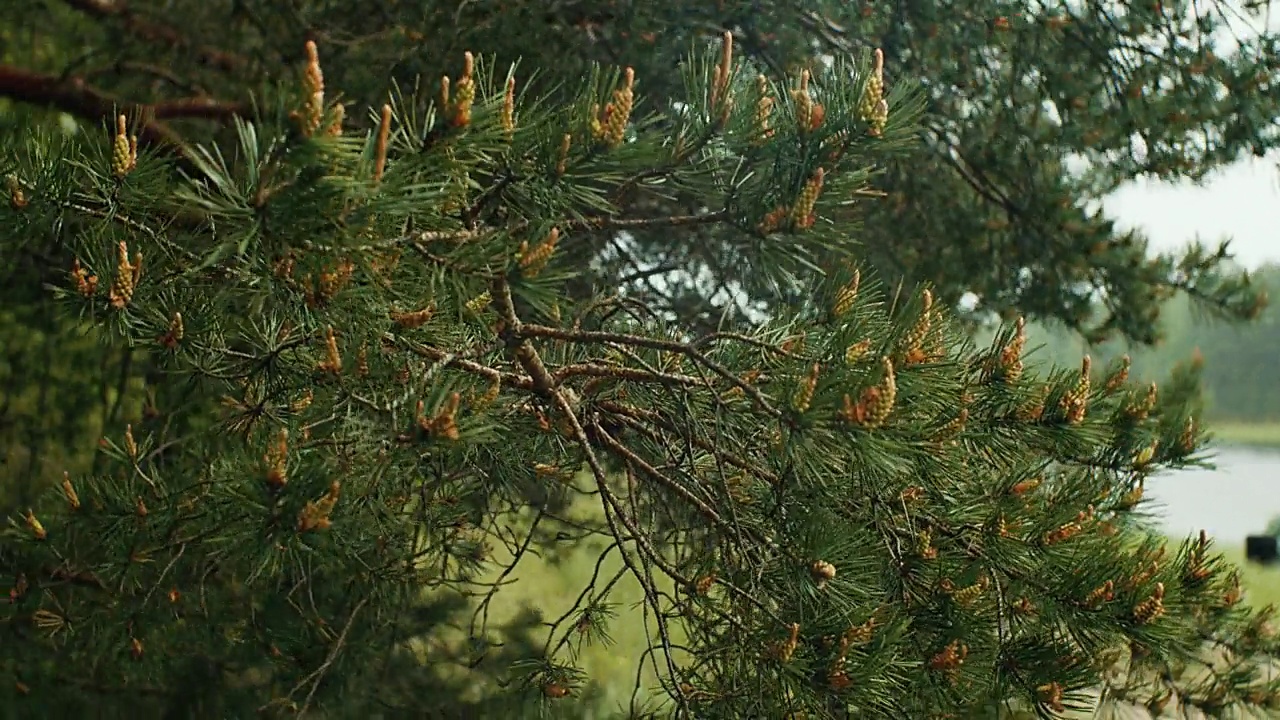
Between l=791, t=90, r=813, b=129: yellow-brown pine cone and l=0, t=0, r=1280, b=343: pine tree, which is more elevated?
l=0, t=0, r=1280, b=343: pine tree

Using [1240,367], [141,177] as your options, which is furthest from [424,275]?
[1240,367]

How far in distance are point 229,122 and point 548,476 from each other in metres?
1.30

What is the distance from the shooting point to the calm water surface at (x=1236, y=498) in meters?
6.85

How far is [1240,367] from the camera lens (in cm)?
827

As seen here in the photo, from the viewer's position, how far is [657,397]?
1.31 metres

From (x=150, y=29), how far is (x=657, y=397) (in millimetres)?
1945

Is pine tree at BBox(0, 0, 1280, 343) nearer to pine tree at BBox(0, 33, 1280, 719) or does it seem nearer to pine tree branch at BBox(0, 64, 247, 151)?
pine tree branch at BBox(0, 64, 247, 151)

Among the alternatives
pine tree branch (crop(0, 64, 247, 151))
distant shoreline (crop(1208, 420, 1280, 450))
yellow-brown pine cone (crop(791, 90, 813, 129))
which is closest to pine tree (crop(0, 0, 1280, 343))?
pine tree branch (crop(0, 64, 247, 151))

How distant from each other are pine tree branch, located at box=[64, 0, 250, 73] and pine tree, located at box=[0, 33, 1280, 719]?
1.50 metres

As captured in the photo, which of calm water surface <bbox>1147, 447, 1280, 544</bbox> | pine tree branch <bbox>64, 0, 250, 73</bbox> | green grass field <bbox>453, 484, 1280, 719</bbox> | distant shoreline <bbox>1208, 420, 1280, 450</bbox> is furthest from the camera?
distant shoreline <bbox>1208, 420, 1280, 450</bbox>

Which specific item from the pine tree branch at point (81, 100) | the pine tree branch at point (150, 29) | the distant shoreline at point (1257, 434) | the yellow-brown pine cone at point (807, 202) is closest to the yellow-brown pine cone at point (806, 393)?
the yellow-brown pine cone at point (807, 202)

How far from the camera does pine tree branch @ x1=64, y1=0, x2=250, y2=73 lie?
267 centimetres

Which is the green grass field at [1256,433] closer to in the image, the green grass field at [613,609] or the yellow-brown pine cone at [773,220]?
the green grass field at [613,609]

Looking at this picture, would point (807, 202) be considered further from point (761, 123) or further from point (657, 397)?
point (657, 397)
